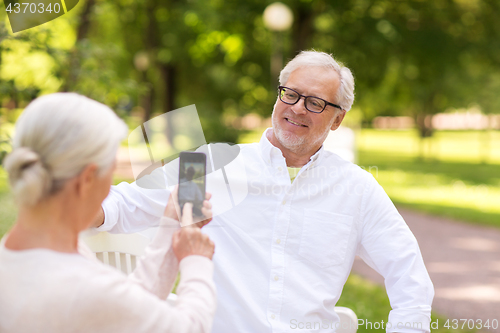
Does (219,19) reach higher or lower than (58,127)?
higher

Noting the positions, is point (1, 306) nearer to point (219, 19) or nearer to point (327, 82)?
point (327, 82)

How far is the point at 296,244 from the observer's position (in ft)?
7.54

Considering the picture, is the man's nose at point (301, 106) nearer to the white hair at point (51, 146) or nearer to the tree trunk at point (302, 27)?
the white hair at point (51, 146)

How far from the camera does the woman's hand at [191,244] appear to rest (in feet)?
4.47

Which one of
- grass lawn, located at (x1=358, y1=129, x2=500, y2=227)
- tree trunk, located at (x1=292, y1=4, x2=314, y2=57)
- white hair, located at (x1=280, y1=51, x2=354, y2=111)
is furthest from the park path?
tree trunk, located at (x1=292, y1=4, x2=314, y2=57)

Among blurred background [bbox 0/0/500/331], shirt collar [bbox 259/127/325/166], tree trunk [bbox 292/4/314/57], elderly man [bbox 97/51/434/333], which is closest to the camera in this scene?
elderly man [bbox 97/51/434/333]

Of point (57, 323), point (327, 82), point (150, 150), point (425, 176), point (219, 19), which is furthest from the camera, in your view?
point (425, 176)

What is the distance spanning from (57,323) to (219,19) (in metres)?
10.7

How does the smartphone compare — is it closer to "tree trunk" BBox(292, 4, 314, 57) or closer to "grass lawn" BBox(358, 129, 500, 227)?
"grass lawn" BBox(358, 129, 500, 227)

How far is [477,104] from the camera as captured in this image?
51.1 feet

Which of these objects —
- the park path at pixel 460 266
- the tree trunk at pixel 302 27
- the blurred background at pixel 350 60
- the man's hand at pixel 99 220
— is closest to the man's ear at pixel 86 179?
the man's hand at pixel 99 220

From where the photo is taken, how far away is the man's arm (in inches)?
80.9

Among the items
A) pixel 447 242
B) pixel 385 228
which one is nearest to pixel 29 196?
pixel 385 228

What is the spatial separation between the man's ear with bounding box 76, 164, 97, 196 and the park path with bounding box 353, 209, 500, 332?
13.6ft
